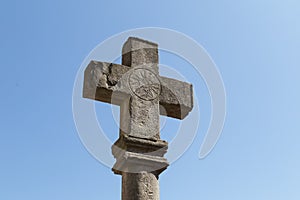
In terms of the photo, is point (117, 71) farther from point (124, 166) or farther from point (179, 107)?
point (124, 166)

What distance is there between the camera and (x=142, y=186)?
4.32 metres

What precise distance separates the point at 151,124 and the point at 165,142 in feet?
0.98

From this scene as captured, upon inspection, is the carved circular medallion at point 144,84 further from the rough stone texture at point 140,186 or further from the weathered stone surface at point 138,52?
the rough stone texture at point 140,186

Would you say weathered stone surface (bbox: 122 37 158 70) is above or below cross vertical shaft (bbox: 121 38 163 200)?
above

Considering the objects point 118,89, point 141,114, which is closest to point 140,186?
point 141,114

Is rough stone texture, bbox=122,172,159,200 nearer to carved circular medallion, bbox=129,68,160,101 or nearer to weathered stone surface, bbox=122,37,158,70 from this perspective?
carved circular medallion, bbox=129,68,160,101

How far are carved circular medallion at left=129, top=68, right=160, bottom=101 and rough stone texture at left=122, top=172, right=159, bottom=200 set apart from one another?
41.3 inches

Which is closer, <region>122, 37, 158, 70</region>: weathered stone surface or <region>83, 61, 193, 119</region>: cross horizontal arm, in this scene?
<region>83, 61, 193, 119</region>: cross horizontal arm

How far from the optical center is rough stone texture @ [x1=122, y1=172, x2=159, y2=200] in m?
4.27

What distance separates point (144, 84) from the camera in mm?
5074

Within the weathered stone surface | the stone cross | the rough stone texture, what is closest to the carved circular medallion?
the stone cross

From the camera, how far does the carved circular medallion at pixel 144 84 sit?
4.98 m

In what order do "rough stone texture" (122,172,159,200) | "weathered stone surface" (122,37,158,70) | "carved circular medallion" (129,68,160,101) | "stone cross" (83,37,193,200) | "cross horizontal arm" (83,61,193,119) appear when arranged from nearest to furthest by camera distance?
"rough stone texture" (122,172,159,200) < "stone cross" (83,37,193,200) < "cross horizontal arm" (83,61,193,119) < "carved circular medallion" (129,68,160,101) < "weathered stone surface" (122,37,158,70)

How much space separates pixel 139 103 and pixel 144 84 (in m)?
0.32
